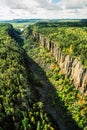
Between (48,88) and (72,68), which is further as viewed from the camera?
(72,68)

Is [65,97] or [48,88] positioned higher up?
[48,88]

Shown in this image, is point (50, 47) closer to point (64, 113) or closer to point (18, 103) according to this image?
point (64, 113)

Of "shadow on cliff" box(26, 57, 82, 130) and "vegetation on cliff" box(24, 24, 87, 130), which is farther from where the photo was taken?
"vegetation on cliff" box(24, 24, 87, 130)

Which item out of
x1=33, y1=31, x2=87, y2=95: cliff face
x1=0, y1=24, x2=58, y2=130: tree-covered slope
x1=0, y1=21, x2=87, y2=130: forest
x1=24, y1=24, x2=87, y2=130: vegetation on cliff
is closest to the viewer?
x1=0, y1=24, x2=58, y2=130: tree-covered slope

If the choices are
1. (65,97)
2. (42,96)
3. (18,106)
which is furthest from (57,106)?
(18,106)

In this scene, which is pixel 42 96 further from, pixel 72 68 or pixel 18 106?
pixel 18 106

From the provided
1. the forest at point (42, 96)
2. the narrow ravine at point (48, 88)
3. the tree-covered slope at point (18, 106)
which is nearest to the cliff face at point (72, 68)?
the forest at point (42, 96)

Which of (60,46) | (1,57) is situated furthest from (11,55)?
(60,46)

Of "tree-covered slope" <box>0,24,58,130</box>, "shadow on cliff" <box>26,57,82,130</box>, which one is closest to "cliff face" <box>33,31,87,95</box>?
"shadow on cliff" <box>26,57,82,130</box>

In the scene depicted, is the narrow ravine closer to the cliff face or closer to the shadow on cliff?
the shadow on cliff

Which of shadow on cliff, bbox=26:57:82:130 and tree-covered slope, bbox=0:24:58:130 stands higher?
tree-covered slope, bbox=0:24:58:130

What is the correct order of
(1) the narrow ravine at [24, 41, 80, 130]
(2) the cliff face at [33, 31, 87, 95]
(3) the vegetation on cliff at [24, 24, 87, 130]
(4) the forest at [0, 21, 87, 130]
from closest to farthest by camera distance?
(4) the forest at [0, 21, 87, 130] < (1) the narrow ravine at [24, 41, 80, 130] < (3) the vegetation on cliff at [24, 24, 87, 130] < (2) the cliff face at [33, 31, 87, 95]
